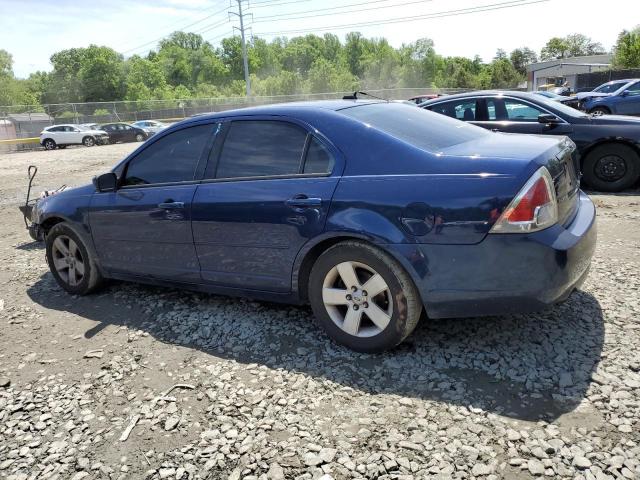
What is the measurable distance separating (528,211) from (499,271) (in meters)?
0.36

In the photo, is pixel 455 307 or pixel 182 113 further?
pixel 182 113

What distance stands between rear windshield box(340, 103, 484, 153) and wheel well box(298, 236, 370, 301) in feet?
2.51

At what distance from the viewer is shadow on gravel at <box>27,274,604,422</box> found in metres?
2.84

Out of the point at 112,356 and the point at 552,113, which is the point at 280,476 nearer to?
the point at 112,356

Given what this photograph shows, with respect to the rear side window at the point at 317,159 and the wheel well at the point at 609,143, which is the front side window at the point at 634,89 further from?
the rear side window at the point at 317,159

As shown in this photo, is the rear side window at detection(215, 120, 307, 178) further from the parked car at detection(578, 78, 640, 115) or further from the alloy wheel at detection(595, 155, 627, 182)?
the parked car at detection(578, 78, 640, 115)

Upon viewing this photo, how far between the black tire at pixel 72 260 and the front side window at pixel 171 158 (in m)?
0.83

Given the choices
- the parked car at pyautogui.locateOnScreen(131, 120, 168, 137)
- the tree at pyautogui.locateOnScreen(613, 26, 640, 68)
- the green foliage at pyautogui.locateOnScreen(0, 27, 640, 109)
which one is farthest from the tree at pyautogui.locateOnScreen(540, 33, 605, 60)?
the parked car at pyautogui.locateOnScreen(131, 120, 168, 137)

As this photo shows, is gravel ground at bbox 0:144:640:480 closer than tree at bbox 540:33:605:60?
Yes

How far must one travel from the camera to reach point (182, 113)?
152ft

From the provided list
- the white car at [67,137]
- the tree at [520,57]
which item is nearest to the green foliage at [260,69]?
the tree at [520,57]

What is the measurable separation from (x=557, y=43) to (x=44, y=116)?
367 feet

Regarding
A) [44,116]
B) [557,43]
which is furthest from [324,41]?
[44,116]

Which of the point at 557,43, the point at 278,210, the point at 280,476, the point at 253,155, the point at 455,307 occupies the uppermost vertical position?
the point at 557,43
